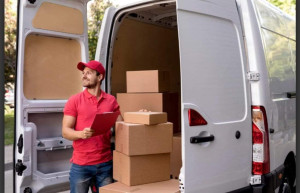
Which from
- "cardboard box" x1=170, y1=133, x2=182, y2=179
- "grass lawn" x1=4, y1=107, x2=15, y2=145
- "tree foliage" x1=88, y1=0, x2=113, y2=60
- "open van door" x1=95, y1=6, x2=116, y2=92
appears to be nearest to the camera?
"cardboard box" x1=170, y1=133, x2=182, y2=179

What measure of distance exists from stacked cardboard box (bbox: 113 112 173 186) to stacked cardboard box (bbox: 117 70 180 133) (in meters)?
0.68

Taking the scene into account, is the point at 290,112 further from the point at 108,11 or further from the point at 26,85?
the point at 26,85

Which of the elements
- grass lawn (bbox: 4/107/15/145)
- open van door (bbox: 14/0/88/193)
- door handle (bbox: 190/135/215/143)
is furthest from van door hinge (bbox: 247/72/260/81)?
grass lawn (bbox: 4/107/15/145)

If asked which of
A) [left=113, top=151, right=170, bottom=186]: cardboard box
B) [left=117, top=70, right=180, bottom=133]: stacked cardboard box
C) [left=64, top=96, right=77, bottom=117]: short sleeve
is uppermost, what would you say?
[left=117, top=70, right=180, bottom=133]: stacked cardboard box

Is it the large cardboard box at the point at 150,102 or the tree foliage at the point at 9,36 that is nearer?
the large cardboard box at the point at 150,102

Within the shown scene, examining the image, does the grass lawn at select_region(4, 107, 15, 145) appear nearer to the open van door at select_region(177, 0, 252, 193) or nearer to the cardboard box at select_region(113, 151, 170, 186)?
the cardboard box at select_region(113, 151, 170, 186)

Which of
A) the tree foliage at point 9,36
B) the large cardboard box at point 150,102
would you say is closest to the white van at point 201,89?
the large cardboard box at point 150,102

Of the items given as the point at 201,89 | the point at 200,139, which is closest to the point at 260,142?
the point at 200,139

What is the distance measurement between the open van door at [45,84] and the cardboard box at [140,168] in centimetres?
63

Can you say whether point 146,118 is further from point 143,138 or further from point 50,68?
point 50,68

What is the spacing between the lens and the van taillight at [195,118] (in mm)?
2705

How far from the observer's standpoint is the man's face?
11.1ft

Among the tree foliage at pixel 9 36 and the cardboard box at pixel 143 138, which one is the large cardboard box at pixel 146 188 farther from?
the tree foliage at pixel 9 36

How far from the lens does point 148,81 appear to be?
157 inches
